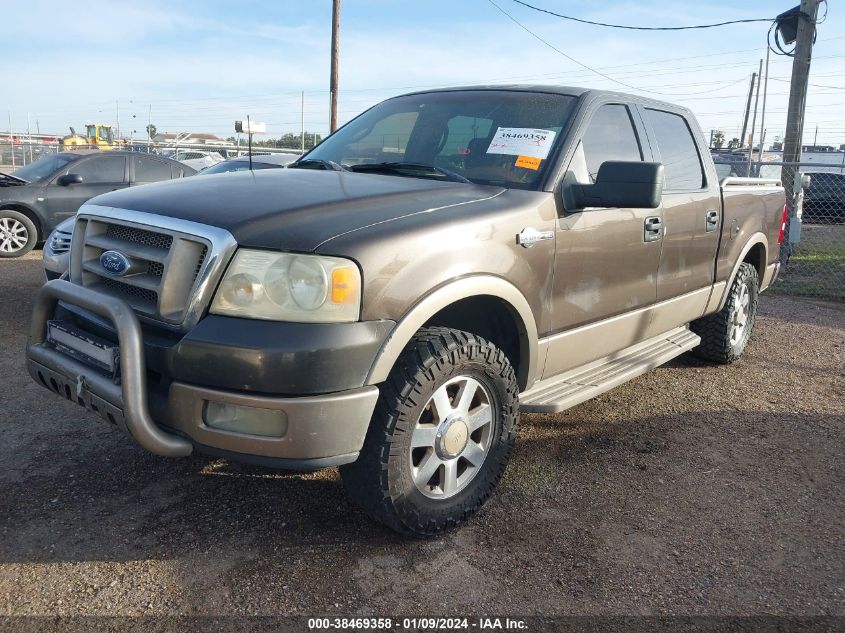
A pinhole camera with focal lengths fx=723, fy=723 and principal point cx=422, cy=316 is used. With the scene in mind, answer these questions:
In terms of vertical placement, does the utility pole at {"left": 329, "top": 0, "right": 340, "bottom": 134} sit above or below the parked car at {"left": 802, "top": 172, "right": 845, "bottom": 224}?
above

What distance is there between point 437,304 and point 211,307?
83cm

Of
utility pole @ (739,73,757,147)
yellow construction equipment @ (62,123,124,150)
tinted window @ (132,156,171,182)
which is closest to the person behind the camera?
tinted window @ (132,156,171,182)

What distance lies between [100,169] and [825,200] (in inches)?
704

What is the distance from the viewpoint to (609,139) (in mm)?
3947

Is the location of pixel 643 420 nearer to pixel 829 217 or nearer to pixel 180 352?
pixel 180 352

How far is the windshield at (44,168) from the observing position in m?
10.1

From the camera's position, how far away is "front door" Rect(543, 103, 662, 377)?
3475 mm

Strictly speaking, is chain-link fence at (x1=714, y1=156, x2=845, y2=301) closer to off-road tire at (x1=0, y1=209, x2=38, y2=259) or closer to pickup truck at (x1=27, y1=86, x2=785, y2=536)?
pickup truck at (x1=27, y1=86, x2=785, y2=536)

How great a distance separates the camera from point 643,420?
178 inches

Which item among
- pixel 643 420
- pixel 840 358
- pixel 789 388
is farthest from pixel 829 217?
pixel 643 420

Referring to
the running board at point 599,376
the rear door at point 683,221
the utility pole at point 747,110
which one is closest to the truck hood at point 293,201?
the running board at point 599,376

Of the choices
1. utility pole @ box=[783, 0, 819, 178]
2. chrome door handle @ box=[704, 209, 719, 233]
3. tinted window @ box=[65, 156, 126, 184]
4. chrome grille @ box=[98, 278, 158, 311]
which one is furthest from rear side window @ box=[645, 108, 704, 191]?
tinted window @ box=[65, 156, 126, 184]

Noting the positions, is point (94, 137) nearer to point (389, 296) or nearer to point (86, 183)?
point (86, 183)

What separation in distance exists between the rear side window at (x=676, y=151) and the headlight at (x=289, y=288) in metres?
2.64
